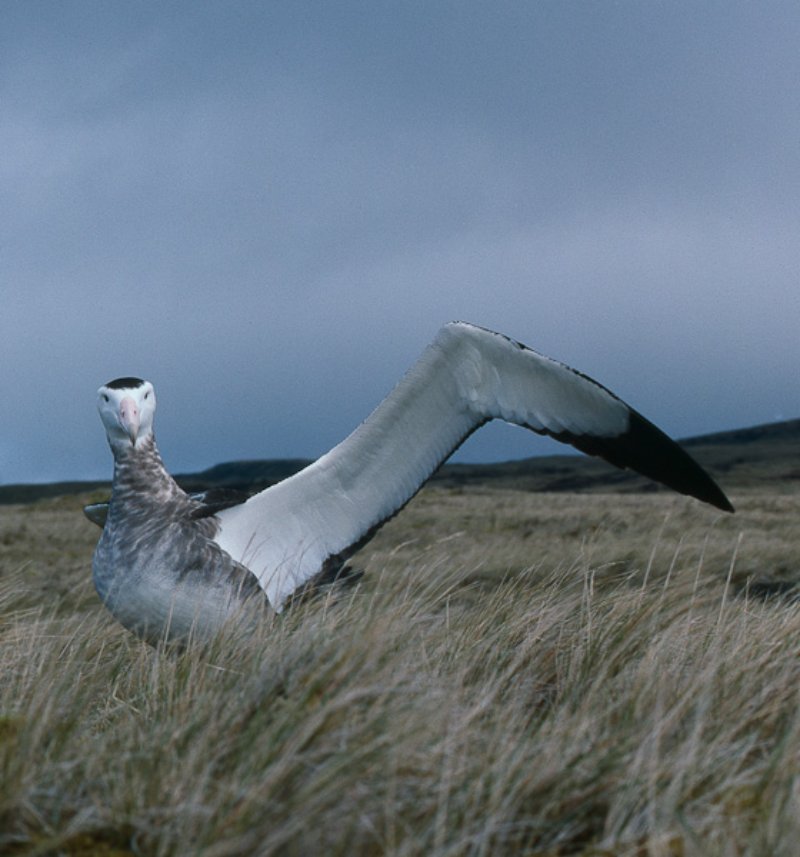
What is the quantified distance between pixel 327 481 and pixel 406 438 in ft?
1.52

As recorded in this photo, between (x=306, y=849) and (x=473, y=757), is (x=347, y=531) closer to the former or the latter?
(x=473, y=757)

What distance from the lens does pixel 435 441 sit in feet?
18.7

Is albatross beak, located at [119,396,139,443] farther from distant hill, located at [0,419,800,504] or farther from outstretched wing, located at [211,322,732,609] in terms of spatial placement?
distant hill, located at [0,419,800,504]

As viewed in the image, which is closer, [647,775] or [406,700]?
[647,775]

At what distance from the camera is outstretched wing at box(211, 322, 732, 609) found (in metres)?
5.38

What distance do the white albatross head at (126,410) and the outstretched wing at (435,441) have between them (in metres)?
0.59

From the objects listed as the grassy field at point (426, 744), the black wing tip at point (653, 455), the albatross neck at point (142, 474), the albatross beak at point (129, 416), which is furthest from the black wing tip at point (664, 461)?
the albatross beak at point (129, 416)

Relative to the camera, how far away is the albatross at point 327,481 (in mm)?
4918

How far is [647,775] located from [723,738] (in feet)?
1.67

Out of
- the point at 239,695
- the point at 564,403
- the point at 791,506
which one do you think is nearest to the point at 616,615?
the point at 564,403

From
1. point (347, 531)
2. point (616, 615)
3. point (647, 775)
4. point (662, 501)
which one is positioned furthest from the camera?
point (662, 501)

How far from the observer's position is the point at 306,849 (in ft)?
7.55

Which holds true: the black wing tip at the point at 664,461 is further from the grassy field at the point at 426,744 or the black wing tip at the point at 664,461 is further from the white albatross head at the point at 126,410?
the white albatross head at the point at 126,410

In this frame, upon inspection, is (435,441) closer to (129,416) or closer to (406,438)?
(406,438)
